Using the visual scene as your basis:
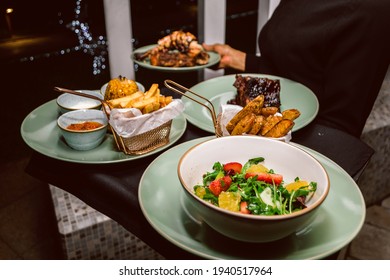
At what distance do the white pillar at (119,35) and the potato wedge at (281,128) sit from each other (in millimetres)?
1080

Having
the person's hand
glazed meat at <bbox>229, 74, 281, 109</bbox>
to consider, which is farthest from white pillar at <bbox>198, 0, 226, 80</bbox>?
glazed meat at <bbox>229, 74, 281, 109</bbox>

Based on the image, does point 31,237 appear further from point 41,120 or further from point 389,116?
point 389,116

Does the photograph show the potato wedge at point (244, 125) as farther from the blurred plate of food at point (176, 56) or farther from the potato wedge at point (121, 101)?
the blurred plate of food at point (176, 56)

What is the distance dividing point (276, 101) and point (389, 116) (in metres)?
1.33

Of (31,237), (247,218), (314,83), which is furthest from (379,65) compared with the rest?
(31,237)

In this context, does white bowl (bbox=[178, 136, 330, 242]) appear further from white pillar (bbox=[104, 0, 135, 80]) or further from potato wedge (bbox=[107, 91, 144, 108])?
white pillar (bbox=[104, 0, 135, 80])

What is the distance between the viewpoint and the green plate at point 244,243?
29.0 inches

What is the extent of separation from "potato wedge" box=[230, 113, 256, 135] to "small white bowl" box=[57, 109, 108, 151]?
→ 0.35 m

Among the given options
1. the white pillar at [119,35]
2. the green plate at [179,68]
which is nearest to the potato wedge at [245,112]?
the green plate at [179,68]

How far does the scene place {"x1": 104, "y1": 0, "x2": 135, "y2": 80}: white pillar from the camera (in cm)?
175

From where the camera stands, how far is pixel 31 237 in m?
2.30

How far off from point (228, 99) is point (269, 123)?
352mm

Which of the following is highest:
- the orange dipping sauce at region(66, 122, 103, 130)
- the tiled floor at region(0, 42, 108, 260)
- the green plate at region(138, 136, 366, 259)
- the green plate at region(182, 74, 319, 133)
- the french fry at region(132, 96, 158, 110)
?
the french fry at region(132, 96, 158, 110)

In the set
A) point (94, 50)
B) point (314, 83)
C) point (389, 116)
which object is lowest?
point (94, 50)
